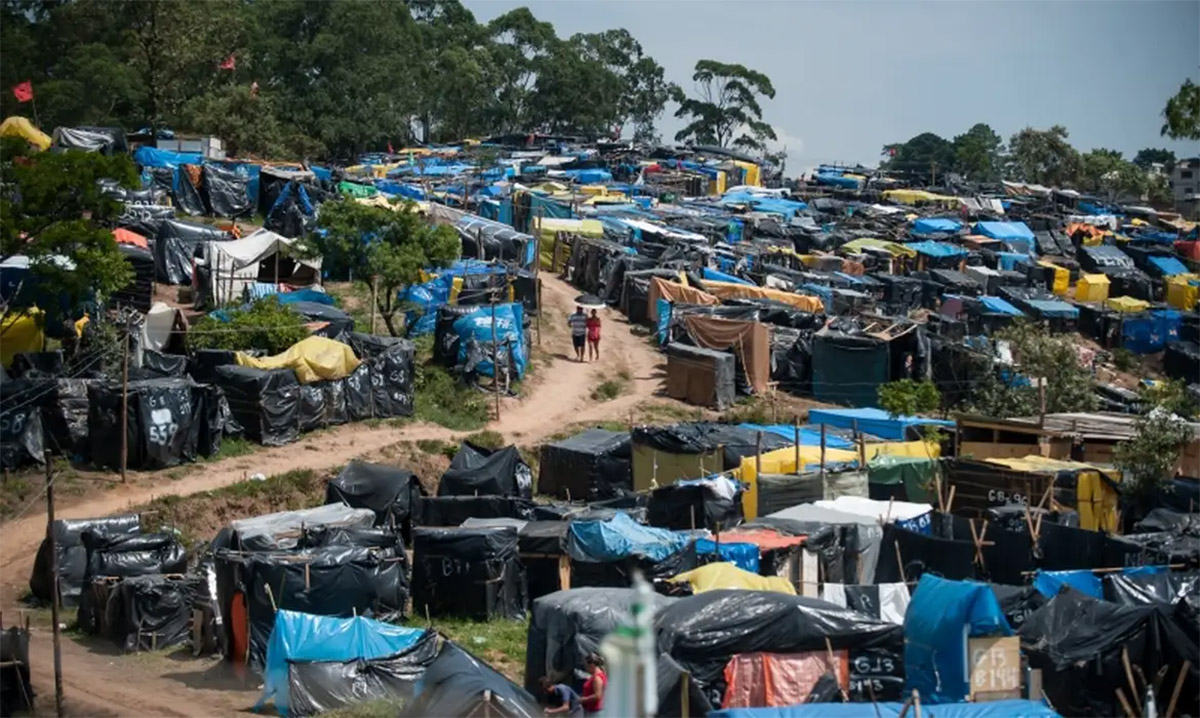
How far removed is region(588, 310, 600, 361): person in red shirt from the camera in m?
32.1

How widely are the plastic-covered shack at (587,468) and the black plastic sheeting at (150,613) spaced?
326 inches

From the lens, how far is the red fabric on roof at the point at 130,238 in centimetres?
3063

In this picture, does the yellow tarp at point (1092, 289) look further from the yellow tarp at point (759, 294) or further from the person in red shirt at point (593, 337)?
the person in red shirt at point (593, 337)

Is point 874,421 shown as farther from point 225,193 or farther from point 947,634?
point 225,193

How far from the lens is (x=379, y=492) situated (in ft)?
69.6

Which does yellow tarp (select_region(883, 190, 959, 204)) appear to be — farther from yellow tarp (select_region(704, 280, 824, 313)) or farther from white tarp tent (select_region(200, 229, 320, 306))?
white tarp tent (select_region(200, 229, 320, 306))

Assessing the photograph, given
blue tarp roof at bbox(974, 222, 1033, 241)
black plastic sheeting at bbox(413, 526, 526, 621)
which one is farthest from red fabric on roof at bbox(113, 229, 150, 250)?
blue tarp roof at bbox(974, 222, 1033, 241)

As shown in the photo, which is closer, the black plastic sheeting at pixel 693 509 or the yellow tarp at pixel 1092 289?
the black plastic sheeting at pixel 693 509

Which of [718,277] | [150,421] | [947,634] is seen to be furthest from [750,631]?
[718,277]

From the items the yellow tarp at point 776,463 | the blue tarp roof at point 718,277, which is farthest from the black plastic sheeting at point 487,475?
the blue tarp roof at point 718,277

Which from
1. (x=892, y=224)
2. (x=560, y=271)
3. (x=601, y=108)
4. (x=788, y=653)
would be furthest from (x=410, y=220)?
(x=601, y=108)

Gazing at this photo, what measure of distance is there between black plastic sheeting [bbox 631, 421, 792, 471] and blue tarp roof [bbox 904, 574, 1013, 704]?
387 inches

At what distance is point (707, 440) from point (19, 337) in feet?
37.6

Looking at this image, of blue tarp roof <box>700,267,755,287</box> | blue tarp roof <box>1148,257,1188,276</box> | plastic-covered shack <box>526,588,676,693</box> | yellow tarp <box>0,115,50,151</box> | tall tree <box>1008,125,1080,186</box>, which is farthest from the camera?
tall tree <box>1008,125,1080,186</box>
